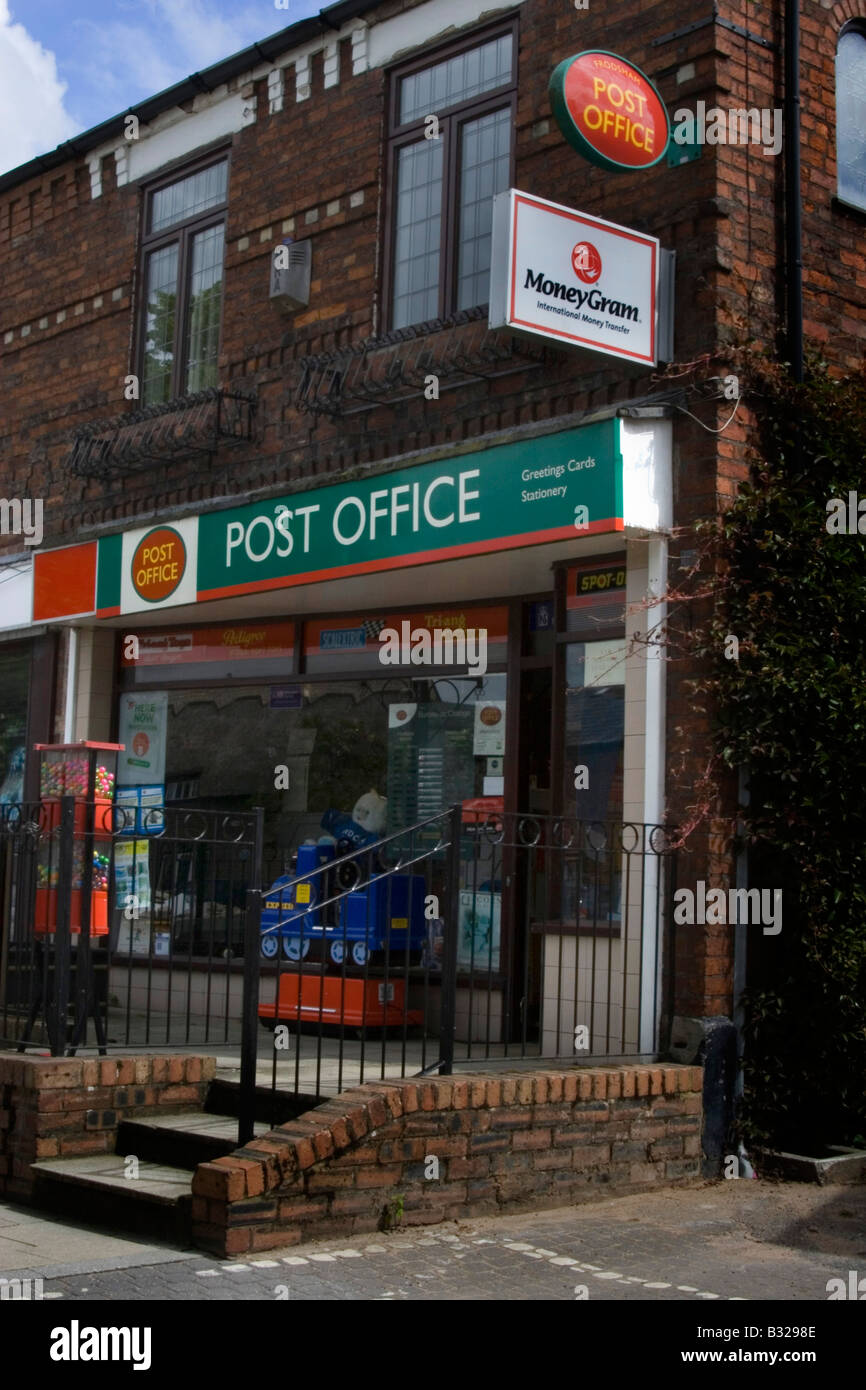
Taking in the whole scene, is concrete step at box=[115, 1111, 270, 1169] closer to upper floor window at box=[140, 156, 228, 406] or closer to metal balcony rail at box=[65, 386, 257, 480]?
metal balcony rail at box=[65, 386, 257, 480]

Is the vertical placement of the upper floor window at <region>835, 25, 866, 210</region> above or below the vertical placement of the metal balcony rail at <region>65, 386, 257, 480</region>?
above

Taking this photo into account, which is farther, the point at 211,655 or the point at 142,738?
the point at 142,738

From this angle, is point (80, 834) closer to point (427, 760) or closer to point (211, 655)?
point (427, 760)

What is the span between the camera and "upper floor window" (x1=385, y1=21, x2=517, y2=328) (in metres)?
10.1

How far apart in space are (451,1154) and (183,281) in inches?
308

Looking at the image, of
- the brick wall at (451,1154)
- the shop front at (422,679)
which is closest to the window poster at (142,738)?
the shop front at (422,679)

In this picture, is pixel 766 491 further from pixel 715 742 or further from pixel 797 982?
pixel 797 982

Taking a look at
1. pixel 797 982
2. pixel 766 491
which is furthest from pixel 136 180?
pixel 797 982

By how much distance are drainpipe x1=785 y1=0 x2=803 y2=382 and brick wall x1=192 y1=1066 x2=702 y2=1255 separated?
3989 mm

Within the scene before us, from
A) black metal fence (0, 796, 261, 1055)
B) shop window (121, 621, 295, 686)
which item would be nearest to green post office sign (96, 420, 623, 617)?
shop window (121, 621, 295, 686)

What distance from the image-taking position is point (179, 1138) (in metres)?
7.26

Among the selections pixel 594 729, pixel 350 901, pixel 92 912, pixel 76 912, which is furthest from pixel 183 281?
pixel 92 912

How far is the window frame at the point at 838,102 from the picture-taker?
9.29 metres

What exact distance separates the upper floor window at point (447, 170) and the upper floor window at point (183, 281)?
6.22 feet
